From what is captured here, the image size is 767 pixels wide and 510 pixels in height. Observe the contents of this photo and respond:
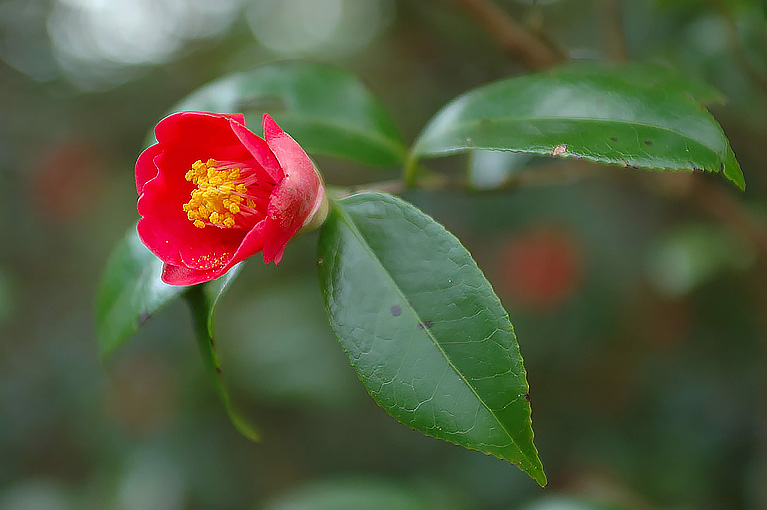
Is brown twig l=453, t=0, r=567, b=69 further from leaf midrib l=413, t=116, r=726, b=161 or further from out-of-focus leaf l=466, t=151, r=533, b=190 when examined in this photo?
leaf midrib l=413, t=116, r=726, b=161

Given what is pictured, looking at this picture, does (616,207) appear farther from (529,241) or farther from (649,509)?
(649,509)

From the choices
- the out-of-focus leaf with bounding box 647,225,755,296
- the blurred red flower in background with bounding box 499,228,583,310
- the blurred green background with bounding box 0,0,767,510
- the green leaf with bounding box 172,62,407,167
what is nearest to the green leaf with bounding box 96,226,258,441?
the green leaf with bounding box 172,62,407,167

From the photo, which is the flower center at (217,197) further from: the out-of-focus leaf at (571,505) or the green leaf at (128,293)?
the out-of-focus leaf at (571,505)

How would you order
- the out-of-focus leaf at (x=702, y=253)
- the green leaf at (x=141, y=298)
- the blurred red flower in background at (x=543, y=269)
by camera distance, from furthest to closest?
the blurred red flower in background at (x=543, y=269) → the out-of-focus leaf at (x=702, y=253) → the green leaf at (x=141, y=298)

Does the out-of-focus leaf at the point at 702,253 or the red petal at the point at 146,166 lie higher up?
the red petal at the point at 146,166

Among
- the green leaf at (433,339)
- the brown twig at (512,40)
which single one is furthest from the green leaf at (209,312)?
the brown twig at (512,40)

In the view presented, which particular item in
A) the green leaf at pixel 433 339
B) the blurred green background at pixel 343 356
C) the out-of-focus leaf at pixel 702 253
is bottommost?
the blurred green background at pixel 343 356

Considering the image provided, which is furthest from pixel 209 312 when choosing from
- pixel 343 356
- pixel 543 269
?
pixel 543 269

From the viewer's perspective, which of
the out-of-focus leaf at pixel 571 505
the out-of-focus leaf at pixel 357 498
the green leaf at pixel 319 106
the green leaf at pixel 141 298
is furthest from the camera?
the out-of-focus leaf at pixel 357 498
